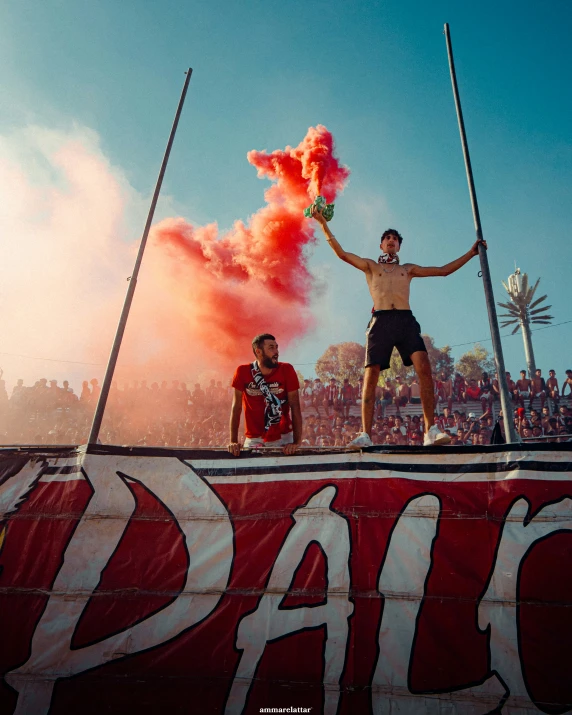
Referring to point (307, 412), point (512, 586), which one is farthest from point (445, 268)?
point (307, 412)

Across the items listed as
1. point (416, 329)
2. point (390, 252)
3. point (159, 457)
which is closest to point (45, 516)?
point (159, 457)

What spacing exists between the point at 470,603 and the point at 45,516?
3430 mm

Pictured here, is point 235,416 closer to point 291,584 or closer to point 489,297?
point 291,584

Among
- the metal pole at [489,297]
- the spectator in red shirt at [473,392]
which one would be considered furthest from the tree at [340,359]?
the metal pole at [489,297]

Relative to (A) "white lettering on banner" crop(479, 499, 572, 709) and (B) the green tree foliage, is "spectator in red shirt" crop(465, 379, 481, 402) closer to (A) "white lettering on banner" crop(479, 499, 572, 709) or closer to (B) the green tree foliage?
(A) "white lettering on banner" crop(479, 499, 572, 709)

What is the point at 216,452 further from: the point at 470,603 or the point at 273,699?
the point at 470,603

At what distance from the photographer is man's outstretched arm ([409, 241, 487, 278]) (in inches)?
200

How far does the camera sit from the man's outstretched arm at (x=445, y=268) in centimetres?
508

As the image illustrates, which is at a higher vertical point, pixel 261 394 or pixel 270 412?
pixel 261 394

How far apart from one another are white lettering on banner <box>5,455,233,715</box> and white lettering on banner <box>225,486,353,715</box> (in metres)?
0.38

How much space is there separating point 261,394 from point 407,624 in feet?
8.54

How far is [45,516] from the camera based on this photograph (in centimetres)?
389

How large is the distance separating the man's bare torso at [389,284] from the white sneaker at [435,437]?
4.82 feet

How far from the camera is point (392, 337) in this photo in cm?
504
